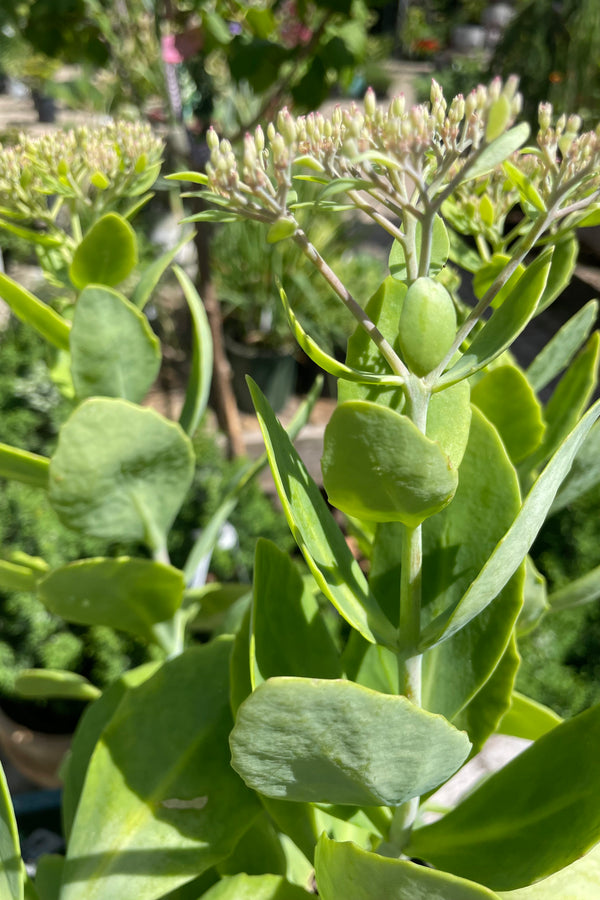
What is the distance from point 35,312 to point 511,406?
0.29m

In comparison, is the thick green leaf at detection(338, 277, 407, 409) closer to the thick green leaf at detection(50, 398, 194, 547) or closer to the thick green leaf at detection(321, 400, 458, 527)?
the thick green leaf at detection(321, 400, 458, 527)

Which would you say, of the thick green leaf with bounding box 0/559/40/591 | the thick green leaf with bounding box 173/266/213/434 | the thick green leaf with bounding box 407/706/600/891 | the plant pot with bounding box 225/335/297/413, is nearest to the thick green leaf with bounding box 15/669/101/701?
the thick green leaf with bounding box 0/559/40/591

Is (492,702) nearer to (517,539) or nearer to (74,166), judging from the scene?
(517,539)

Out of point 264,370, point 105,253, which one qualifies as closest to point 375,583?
point 105,253

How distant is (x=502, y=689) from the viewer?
368 millimetres

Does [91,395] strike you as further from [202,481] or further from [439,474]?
[202,481]

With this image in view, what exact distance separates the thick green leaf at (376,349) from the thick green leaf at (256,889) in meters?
0.25

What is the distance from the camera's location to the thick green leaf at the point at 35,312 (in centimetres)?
44

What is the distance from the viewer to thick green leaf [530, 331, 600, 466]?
0.47 m

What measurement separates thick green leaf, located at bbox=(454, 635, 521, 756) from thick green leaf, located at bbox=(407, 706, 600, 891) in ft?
0.07

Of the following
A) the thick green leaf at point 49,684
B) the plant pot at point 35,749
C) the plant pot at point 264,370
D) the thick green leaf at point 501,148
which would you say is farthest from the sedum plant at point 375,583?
the plant pot at point 264,370

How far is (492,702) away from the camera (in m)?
0.38

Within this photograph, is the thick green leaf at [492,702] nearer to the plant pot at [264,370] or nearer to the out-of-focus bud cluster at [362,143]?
the out-of-focus bud cluster at [362,143]

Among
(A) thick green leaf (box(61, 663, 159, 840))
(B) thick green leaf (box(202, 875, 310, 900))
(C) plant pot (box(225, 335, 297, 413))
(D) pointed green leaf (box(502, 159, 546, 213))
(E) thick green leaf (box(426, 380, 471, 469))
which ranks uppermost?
(D) pointed green leaf (box(502, 159, 546, 213))
